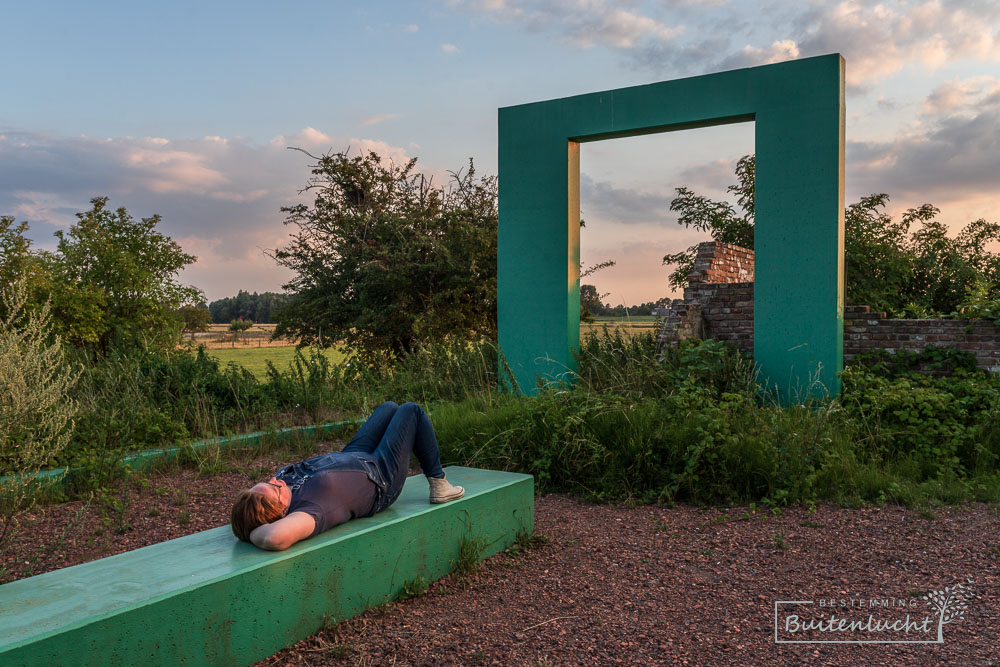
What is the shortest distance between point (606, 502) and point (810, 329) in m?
3.50

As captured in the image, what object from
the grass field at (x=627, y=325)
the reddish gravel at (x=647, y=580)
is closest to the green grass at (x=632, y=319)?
the grass field at (x=627, y=325)

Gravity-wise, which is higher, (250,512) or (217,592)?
(250,512)

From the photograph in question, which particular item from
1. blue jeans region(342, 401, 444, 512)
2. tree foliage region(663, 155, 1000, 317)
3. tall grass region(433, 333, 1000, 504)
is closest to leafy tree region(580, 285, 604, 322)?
tree foliage region(663, 155, 1000, 317)

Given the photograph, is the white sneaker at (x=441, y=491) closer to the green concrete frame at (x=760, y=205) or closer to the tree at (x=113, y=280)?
the green concrete frame at (x=760, y=205)

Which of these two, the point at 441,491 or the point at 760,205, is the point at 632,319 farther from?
the point at 441,491

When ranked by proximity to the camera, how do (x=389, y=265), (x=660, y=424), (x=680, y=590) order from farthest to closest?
(x=389, y=265)
(x=660, y=424)
(x=680, y=590)

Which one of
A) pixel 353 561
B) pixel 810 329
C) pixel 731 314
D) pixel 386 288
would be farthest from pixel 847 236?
pixel 353 561

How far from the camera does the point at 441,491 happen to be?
3.71 meters

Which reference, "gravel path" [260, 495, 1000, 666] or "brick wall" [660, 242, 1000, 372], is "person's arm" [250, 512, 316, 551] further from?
"brick wall" [660, 242, 1000, 372]

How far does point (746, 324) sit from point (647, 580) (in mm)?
5435

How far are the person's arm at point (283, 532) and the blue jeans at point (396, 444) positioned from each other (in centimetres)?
58

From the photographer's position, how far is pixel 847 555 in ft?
13.1

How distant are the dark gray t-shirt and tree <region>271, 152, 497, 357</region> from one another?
9942mm

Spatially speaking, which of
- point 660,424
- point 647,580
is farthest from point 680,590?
point 660,424
